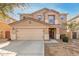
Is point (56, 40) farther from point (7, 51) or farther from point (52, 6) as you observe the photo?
point (7, 51)

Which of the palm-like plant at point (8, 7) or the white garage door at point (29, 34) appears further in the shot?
the white garage door at point (29, 34)

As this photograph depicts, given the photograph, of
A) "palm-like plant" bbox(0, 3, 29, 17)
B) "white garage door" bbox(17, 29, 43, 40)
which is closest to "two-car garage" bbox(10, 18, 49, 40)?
"white garage door" bbox(17, 29, 43, 40)

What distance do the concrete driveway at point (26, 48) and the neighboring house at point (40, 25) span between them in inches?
3.6

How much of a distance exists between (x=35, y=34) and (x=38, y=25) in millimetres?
177

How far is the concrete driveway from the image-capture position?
389 cm

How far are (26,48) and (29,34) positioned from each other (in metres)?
0.27

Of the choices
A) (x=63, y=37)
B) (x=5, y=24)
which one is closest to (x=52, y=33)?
(x=63, y=37)

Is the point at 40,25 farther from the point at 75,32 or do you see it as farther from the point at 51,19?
the point at 75,32

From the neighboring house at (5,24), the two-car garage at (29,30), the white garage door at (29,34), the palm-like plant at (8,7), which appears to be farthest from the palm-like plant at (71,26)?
the neighboring house at (5,24)

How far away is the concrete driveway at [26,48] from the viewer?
389cm

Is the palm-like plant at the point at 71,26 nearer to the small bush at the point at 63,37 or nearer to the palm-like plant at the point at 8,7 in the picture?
the small bush at the point at 63,37

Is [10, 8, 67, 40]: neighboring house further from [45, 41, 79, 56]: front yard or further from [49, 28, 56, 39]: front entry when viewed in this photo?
[45, 41, 79, 56]: front yard

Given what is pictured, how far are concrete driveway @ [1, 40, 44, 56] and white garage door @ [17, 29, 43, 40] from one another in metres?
0.08

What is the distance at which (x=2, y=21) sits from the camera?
3920 millimetres
